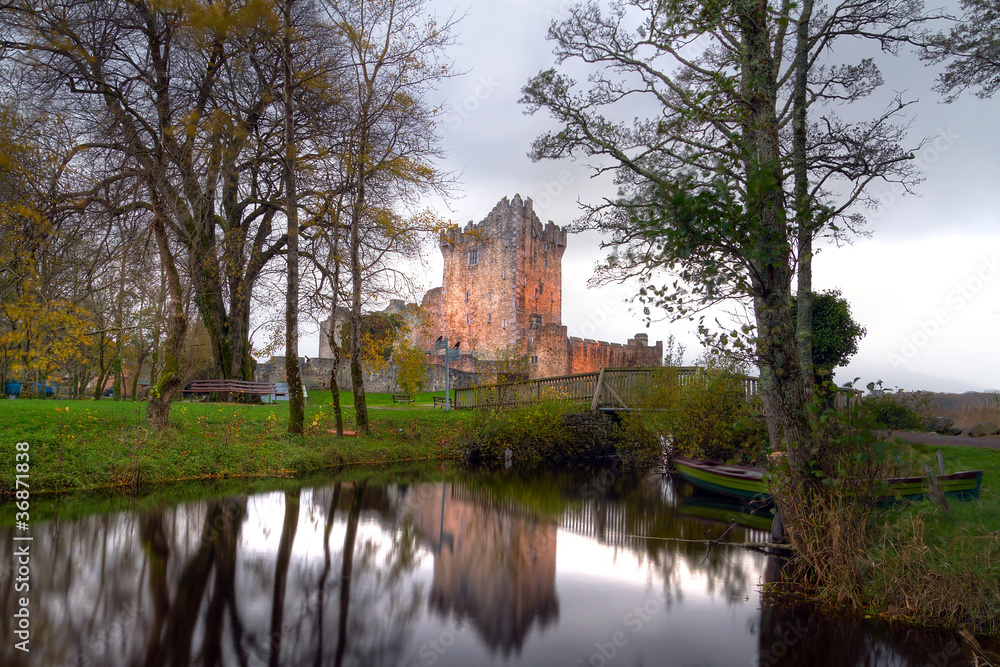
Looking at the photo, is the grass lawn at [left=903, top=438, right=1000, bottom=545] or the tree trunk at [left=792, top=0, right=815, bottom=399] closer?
the grass lawn at [left=903, top=438, right=1000, bottom=545]

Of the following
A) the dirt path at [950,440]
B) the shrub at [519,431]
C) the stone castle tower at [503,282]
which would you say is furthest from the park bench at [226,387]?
the stone castle tower at [503,282]

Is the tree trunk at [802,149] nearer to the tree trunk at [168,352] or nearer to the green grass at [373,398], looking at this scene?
the tree trunk at [168,352]

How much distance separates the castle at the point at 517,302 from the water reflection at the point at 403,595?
33078 mm

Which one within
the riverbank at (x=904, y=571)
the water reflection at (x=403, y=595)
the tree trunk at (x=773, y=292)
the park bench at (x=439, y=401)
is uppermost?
the tree trunk at (x=773, y=292)

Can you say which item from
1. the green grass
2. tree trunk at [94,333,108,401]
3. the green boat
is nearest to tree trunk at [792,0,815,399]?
the green boat

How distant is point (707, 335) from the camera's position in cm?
577

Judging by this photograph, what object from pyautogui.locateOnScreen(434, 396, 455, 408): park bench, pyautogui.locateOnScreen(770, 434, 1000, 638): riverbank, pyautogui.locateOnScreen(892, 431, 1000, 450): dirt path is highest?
pyautogui.locateOnScreen(434, 396, 455, 408): park bench

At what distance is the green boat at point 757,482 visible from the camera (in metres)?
7.43

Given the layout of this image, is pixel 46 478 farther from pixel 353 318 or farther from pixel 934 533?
pixel 934 533

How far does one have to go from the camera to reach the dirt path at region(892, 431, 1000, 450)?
1350 cm

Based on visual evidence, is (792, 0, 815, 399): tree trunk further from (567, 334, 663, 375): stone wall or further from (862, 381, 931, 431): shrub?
(567, 334, 663, 375): stone wall

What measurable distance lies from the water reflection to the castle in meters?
33.1

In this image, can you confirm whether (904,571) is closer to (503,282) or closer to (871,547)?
(871,547)

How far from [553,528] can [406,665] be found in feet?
18.3
